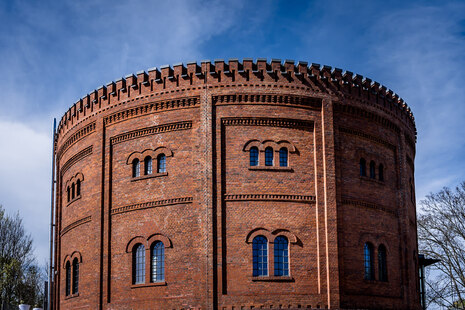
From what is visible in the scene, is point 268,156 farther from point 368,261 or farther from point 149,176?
point 368,261

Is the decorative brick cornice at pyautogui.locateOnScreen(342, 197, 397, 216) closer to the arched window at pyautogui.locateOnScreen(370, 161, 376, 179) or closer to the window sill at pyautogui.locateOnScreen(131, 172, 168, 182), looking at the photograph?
the arched window at pyautogui.locateOnScreen(370, 161, 376, 179)

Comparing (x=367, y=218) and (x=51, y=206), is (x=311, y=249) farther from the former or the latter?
(x=51, y=206)

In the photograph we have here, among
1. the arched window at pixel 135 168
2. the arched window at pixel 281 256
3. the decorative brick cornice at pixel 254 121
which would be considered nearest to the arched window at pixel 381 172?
the decorative brick cornice at pixel 254 121

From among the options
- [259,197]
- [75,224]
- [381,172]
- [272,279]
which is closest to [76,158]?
[75,224]

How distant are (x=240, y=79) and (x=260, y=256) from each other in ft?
22.2

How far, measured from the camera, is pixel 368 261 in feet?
83.0

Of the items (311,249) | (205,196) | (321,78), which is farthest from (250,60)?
(311,249)

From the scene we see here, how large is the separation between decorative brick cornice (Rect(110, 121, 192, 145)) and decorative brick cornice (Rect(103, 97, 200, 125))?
64 cm

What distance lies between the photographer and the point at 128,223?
81.9ft

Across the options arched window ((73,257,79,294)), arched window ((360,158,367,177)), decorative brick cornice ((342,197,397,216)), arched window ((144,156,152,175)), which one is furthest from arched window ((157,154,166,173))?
arched window ((360,158,367,177))

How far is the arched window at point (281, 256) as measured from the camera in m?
23.4

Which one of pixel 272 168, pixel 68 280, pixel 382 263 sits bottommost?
pixel 68 280

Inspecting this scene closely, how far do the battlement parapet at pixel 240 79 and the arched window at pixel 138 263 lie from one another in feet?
20.0

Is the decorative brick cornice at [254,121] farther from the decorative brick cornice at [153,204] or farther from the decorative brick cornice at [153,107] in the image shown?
the decorative brick cornice at [153,204]
